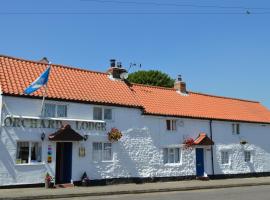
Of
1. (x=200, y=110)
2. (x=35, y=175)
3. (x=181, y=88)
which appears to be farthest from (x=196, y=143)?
(x=35, y=175)

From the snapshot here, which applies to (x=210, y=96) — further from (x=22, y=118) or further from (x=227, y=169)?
(x=22, y=118)

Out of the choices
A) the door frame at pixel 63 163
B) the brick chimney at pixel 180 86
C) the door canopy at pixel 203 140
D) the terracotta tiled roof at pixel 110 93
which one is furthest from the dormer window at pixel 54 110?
the brick chimney at pixel 180 86

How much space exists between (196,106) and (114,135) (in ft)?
33.1

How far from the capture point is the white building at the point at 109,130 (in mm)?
20922

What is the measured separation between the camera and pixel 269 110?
40.3m

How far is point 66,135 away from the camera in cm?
2178

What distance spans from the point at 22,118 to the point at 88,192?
5439 millimetres

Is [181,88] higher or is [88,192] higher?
[181,88]

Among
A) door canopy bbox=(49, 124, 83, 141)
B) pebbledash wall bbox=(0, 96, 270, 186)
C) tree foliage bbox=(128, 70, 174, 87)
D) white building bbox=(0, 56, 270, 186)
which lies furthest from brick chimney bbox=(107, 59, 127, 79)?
tree foliage bbox=(128, 70, 174, 87)

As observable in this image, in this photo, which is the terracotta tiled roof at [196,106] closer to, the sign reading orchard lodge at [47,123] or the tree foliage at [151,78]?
the sign reading orchard lodge at [47,123]

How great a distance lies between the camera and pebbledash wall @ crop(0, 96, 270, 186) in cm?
2052

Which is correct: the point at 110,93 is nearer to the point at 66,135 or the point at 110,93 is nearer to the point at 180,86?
the point at 66,135

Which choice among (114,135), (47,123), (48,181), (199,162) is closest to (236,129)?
(199,162)

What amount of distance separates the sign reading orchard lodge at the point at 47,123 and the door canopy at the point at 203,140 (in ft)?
27.3
